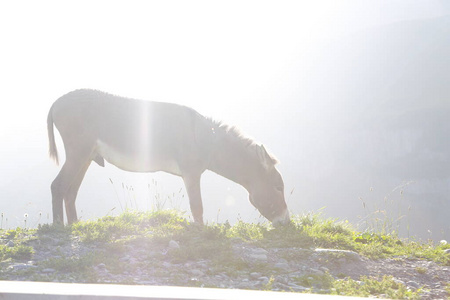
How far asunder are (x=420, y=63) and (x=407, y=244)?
638 ft

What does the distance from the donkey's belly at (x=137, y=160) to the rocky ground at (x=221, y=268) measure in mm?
1914

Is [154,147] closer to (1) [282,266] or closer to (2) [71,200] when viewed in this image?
(2) [71,200]

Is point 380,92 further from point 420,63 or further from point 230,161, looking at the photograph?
point 230,161

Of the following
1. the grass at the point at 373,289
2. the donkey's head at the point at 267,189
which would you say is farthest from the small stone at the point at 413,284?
the donkey's head at the point at 267,189

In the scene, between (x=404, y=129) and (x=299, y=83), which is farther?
(x=299, y=83)

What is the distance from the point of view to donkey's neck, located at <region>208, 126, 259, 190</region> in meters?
6.86

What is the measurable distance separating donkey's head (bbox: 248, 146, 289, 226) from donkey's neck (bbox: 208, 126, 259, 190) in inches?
5.1

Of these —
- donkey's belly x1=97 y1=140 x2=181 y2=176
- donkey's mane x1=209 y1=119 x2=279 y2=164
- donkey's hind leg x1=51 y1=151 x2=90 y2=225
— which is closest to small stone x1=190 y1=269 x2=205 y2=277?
donkey's belly x1=97 y1=140 x2=181 y2=176

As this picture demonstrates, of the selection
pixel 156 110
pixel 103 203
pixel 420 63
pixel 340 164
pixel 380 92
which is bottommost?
pixel 103 203

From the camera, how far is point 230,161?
6.88 m

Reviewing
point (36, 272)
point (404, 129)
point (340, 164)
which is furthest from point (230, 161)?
point (404, 129)

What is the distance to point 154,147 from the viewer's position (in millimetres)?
6520

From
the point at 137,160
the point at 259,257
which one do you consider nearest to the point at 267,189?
the point at 137,160

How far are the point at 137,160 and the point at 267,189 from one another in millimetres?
2252
